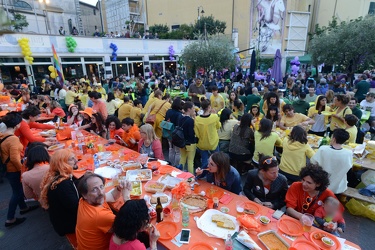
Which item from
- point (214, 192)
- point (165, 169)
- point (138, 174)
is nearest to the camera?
point (214, 192)

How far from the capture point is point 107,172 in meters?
3.69

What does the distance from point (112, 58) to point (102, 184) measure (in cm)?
1907

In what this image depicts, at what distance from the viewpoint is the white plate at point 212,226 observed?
2357 mm

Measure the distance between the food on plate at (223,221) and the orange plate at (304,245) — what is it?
63 cm

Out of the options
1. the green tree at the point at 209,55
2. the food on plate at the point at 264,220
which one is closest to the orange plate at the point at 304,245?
A: the food on plate at the point at 264,220

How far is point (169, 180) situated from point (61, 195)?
1453 mm

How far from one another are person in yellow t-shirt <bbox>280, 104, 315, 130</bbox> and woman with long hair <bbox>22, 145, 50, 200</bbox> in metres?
5.27

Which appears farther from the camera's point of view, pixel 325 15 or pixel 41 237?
pixel 325 15

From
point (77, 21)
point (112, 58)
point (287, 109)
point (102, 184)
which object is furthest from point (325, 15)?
point (102, 184)

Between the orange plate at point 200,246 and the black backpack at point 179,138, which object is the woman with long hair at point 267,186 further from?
the black backpack at point 179,138

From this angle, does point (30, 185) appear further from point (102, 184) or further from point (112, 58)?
point (112, 58)

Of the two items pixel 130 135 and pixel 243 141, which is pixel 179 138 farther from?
pixel 243 141

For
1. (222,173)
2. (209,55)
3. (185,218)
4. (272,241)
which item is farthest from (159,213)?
(209,55)

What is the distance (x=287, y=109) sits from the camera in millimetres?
5648
